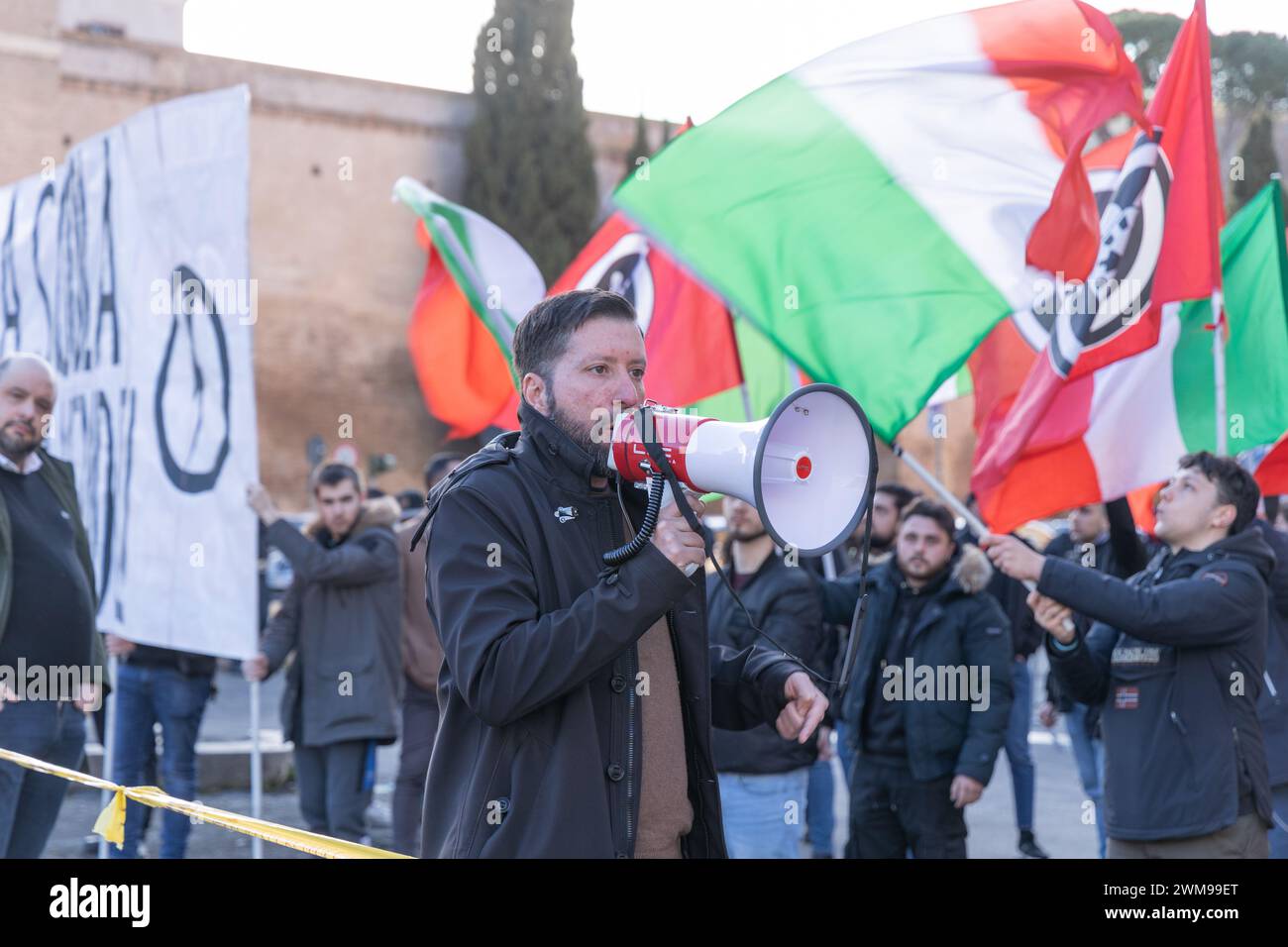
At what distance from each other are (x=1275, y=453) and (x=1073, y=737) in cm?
224

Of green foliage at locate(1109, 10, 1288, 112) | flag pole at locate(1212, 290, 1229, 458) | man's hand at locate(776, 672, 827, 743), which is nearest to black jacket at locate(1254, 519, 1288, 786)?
flag pole at locate(1212, 290, 1229, 458)

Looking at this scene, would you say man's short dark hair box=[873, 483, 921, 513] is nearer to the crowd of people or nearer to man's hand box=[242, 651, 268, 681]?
the crowd of people

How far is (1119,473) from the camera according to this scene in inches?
193

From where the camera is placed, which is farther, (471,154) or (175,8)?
(175,8)

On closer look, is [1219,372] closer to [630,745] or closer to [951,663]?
[951,663]

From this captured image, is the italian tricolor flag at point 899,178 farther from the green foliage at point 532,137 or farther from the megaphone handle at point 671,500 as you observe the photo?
the green foliage at point 532,137

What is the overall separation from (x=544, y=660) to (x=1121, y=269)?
3035 mm
